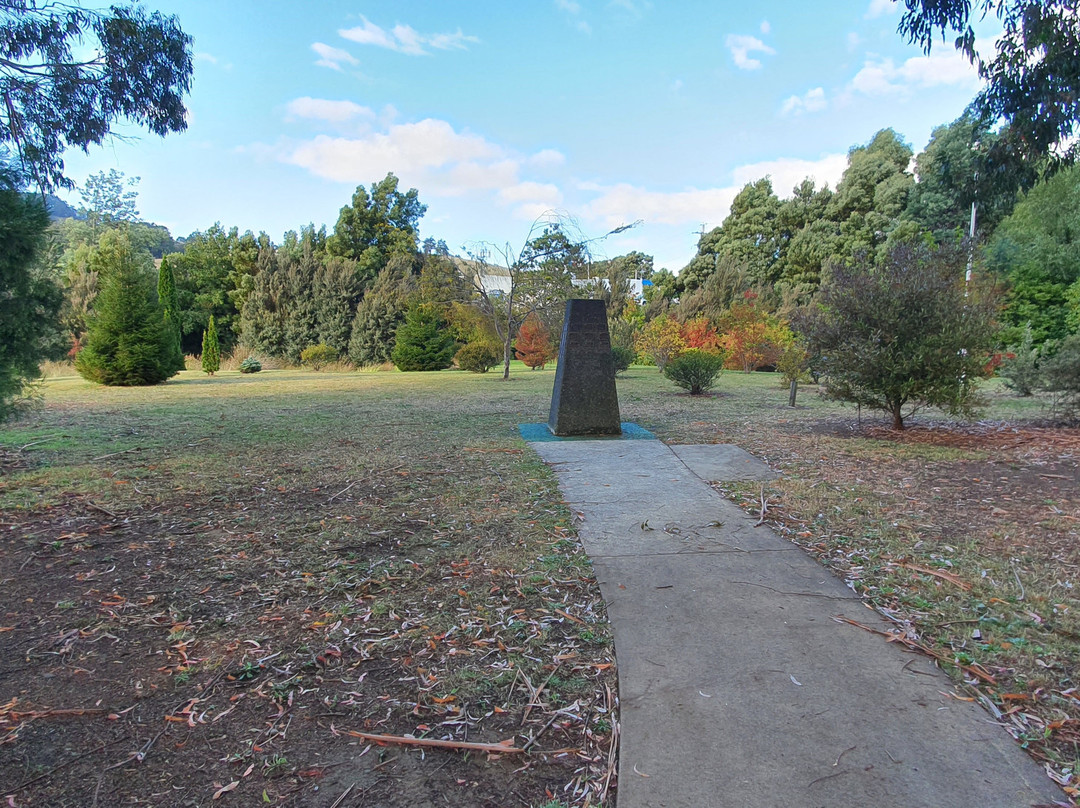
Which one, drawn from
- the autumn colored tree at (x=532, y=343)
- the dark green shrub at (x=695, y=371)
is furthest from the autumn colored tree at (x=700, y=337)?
the dark green shrub at (x=695, y=371)

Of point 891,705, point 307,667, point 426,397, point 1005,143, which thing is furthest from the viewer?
point 426,397

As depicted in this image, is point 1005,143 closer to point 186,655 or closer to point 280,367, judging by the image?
point 186,655

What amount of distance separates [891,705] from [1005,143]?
7.61 meters

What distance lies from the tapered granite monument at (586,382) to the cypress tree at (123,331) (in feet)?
42.0

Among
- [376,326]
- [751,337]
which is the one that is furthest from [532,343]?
[376,326]

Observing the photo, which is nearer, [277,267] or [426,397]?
[426,397]

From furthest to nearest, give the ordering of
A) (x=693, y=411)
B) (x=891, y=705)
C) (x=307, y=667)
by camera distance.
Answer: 1. (x=693, y=411)
2. (x=307, y=667)
3. (x=891, y=705)

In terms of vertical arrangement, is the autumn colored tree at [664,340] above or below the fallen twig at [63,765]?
above

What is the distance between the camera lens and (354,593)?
307cm

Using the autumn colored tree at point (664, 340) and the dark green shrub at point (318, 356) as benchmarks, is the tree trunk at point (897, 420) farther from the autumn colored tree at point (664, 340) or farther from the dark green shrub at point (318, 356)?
the dark green shrub at point (318, 356)

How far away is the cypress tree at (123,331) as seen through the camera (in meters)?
15.1

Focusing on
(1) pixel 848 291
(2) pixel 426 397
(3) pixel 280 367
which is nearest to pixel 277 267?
(3) pixel 280 367

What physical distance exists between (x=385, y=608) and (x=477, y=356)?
18758mm

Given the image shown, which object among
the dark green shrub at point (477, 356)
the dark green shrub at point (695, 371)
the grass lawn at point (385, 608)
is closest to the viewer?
the grass lawn at point (385, 608)
